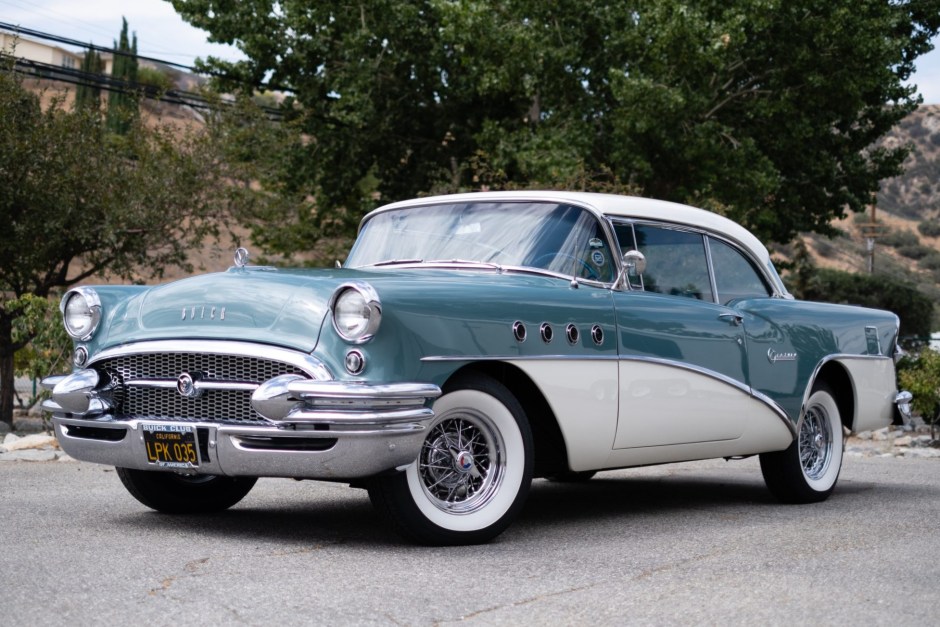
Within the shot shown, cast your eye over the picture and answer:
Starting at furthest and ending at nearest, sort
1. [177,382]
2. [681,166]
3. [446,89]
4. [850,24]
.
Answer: [446,89] < [681,166] < [850,24] < [177,382]

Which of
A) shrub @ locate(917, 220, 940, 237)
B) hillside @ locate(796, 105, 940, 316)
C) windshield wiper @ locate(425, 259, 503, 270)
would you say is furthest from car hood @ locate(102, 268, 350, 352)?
shrub @ locate(917, 220, 940, 237)

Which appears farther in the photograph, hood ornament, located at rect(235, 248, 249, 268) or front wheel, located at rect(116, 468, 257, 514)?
hood ornament, located at rect(235, 248, 249, 268)

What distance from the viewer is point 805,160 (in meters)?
25.1

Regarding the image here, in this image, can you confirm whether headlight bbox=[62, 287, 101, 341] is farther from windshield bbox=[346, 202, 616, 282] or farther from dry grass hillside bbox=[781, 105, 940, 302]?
dry grass hillside bbox=[781, 105, 940, 302]

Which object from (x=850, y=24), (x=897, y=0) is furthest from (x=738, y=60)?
(x=897, y=0)

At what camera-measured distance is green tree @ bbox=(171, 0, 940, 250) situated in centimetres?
2200

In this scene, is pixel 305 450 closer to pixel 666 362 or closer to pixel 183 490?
pixel 183 490

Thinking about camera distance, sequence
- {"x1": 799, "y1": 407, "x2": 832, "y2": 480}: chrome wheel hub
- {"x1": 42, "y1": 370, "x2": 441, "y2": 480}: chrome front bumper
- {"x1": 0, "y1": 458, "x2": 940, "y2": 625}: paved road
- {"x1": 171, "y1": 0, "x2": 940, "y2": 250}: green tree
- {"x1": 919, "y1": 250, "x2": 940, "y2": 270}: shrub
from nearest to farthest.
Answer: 1. {"x1": 0, "y1": 458, "x2": 940, "y2": 625}: paved road
2. {"x1": 42, "y1": 370, "x2": 441, "y2": 480}: chrome front bumper
3. {"x1": 799, "y1": 407, "x2": 832, "y2": 480}: chrome wheel hub
4. {"x1": 171, "y1": 0, "x2": 940, "y2": 250}: green tree
5. {"x1": 919, "y1": 250, "x2": 940, "y2": 270}: shrub

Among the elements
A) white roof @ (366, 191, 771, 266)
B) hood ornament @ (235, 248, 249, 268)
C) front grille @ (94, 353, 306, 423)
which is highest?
white roof @ (366, 191, 771, 266)

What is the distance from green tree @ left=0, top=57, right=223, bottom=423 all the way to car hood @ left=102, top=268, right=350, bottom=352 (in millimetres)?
11244

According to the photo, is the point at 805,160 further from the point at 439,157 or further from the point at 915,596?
the point at 915,596

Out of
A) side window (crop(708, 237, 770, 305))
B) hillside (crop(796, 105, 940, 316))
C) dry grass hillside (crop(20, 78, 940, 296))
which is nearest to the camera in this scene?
side window (crop(708, 237, 770, 305))

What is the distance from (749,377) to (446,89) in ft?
64.6

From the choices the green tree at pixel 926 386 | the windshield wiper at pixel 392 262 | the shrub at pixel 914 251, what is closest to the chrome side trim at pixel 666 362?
the windshield wiper at pixel 392 262
